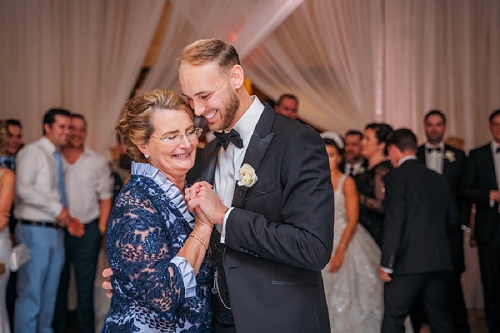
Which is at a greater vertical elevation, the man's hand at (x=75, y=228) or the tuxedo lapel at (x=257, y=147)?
the tuxedo lapel at (x=257, y=147)

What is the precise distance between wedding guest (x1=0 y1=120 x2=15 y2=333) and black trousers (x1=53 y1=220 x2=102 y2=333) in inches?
33.3

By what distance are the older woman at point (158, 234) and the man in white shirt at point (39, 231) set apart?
2457 millimetres

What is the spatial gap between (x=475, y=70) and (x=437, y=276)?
2887mm

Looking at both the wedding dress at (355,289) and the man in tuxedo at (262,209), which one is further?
the wedding dress at (355,289)

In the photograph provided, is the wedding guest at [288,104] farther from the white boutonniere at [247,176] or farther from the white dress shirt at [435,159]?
the white boutonniere at [247,176]

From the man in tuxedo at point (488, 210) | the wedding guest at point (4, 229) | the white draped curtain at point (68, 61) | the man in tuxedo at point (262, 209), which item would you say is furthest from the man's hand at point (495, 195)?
the wedding guest at point (4, 229)

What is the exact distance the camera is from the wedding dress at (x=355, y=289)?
4168 millimetres

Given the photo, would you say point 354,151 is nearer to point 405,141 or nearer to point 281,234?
point 405,141

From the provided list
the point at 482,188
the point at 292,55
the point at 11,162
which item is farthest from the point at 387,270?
the point at 11,162

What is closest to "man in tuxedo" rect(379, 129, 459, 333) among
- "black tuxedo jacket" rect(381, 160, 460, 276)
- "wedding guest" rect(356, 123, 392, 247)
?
"black tuxedo jacket" rect(381, 160, 460, 276)

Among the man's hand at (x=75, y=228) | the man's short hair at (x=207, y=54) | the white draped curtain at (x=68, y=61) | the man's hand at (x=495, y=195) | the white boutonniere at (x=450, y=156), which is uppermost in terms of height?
the white draped curtain at (x=68, y=61)

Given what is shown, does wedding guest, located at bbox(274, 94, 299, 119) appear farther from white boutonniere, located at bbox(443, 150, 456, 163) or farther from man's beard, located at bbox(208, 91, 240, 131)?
man's beard, located at bbox(208, 91, 240, 131)

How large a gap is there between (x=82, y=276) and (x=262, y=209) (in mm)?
3081

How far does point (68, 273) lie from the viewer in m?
4.64
